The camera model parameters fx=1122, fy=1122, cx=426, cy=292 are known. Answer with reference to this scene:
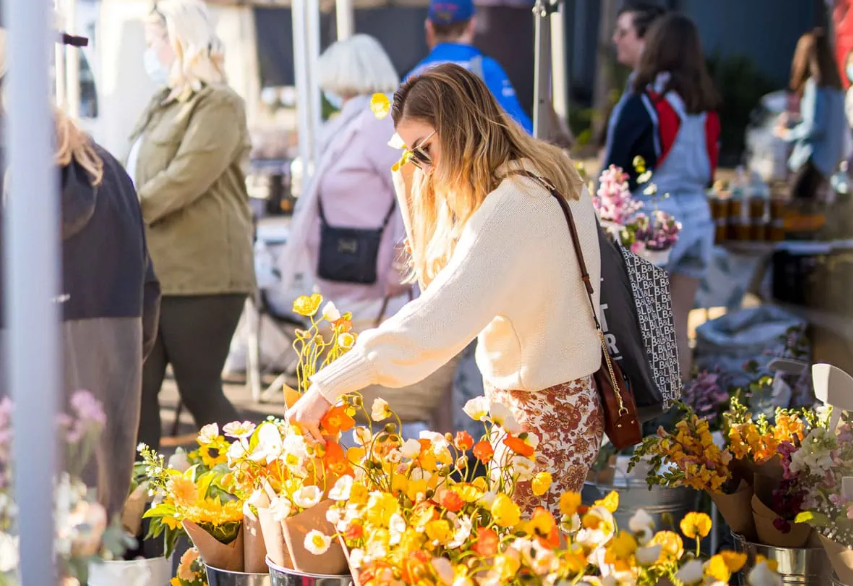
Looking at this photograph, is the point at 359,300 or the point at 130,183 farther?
the point at 359,300

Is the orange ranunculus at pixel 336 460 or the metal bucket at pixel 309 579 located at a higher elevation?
the orange ranunculus at pixel 336 460

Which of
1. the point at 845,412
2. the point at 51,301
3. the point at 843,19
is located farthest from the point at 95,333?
the point at 843,19

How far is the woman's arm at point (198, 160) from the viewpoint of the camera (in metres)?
3.24

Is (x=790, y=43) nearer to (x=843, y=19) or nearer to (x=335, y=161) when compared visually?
(x=843, y=19)

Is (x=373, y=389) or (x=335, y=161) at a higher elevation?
(x=335, y=161)

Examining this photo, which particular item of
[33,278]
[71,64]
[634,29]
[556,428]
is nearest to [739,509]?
[556,428]

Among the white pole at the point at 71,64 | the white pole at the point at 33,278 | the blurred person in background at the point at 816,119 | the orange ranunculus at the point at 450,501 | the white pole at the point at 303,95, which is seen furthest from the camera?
the blurred person in background at the point at 816,119

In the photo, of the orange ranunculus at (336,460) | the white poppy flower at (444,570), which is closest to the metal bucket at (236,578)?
the orange ranunculus at (336,460)

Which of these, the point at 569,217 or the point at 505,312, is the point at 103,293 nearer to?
the point at 505,312

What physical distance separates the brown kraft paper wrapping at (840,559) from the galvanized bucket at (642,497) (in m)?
0.63

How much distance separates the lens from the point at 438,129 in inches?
79.4

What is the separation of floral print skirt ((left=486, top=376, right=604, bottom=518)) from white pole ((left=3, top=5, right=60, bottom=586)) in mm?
866

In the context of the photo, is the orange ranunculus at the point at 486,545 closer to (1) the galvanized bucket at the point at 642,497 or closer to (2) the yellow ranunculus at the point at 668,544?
(2) the yellow ranunculus at the point at 668,544

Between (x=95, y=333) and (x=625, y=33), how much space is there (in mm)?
2950
